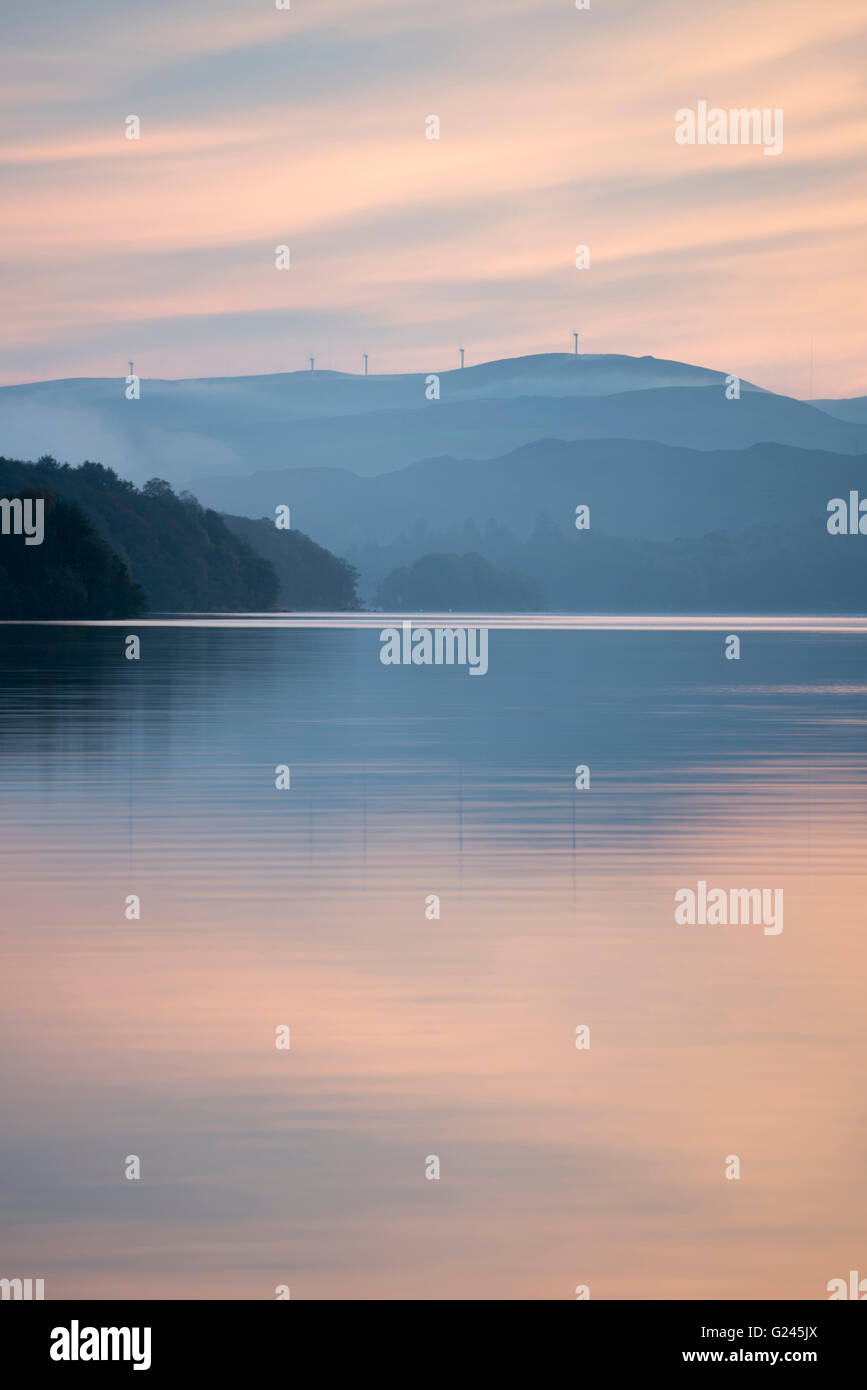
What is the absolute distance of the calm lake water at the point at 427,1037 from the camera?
29.2ft

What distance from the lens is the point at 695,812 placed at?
2508cm

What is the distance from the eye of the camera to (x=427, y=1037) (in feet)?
41.0

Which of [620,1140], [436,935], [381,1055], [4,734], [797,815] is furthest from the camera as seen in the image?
[4,734]

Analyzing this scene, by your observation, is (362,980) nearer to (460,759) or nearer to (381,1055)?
(381,1055)

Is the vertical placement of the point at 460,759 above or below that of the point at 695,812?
above

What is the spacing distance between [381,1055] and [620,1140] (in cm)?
207

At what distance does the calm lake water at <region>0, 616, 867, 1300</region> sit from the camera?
8906 millimetres

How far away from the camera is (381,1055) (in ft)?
39.6

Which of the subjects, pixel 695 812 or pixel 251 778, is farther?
pixel 251 778
